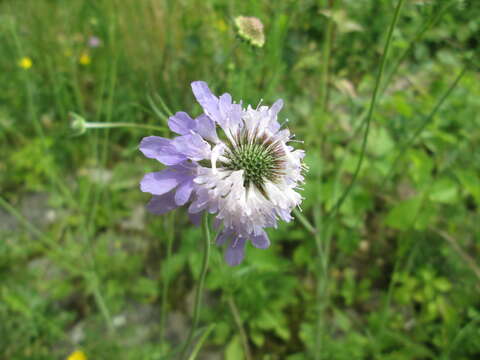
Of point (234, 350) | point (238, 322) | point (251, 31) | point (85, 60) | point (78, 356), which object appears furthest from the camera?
point (85, 60)

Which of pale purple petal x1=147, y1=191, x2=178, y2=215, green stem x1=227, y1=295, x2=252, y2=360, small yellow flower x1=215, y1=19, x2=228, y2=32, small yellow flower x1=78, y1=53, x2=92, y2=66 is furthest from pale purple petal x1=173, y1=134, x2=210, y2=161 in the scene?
small yellow flower x1=78, y1=53, x2=92, y2=66

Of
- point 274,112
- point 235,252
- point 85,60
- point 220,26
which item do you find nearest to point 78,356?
point 235,252

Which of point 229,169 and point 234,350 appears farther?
point 234,350

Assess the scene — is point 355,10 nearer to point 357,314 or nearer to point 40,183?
point 357,314

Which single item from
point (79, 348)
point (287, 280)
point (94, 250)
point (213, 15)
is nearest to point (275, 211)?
point (287, 280)

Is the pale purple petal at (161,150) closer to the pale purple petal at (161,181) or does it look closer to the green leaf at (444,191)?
the pale purple petal at (161,181)

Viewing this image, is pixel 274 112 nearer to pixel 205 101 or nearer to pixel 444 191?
pixel 205 101
